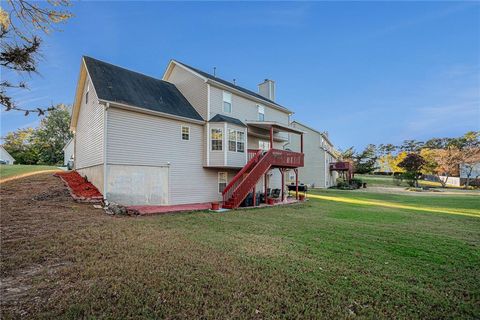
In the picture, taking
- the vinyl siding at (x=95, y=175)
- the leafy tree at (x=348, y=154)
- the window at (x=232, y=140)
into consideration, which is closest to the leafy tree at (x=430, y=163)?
the leafy tree at (x=348, y=154)

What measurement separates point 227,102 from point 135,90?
6.10m

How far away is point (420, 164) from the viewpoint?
34406 mm

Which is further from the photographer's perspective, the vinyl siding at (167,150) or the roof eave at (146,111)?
the vinyl siding at (167,150)

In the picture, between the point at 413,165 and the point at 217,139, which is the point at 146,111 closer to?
the point at 217,139

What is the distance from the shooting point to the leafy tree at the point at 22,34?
363 cm

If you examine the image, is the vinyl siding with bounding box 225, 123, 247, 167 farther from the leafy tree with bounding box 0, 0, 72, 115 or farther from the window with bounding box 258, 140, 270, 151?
the leafy tree with bounding box 0, 0, 72, 115

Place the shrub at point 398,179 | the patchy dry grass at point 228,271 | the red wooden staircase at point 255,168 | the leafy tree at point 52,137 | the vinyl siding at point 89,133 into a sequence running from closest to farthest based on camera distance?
the patchy dry grass at point 228,271 → the vinyl siding at point 89,133 → the red wooden staircase at point 255,168 → the shrub at point 398,179 → the leafy tree at point 52,137

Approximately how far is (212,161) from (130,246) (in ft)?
31.9

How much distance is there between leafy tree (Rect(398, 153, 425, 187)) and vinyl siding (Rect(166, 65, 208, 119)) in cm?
3403

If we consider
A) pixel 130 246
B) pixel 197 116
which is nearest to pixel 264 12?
pixel 197 116

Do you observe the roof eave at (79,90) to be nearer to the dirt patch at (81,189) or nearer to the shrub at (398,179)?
the dirt patch at (81,189)

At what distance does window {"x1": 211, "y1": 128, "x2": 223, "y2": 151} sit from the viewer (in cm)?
1500

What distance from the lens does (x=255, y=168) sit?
13945mm

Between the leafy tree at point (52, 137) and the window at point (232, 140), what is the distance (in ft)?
132
